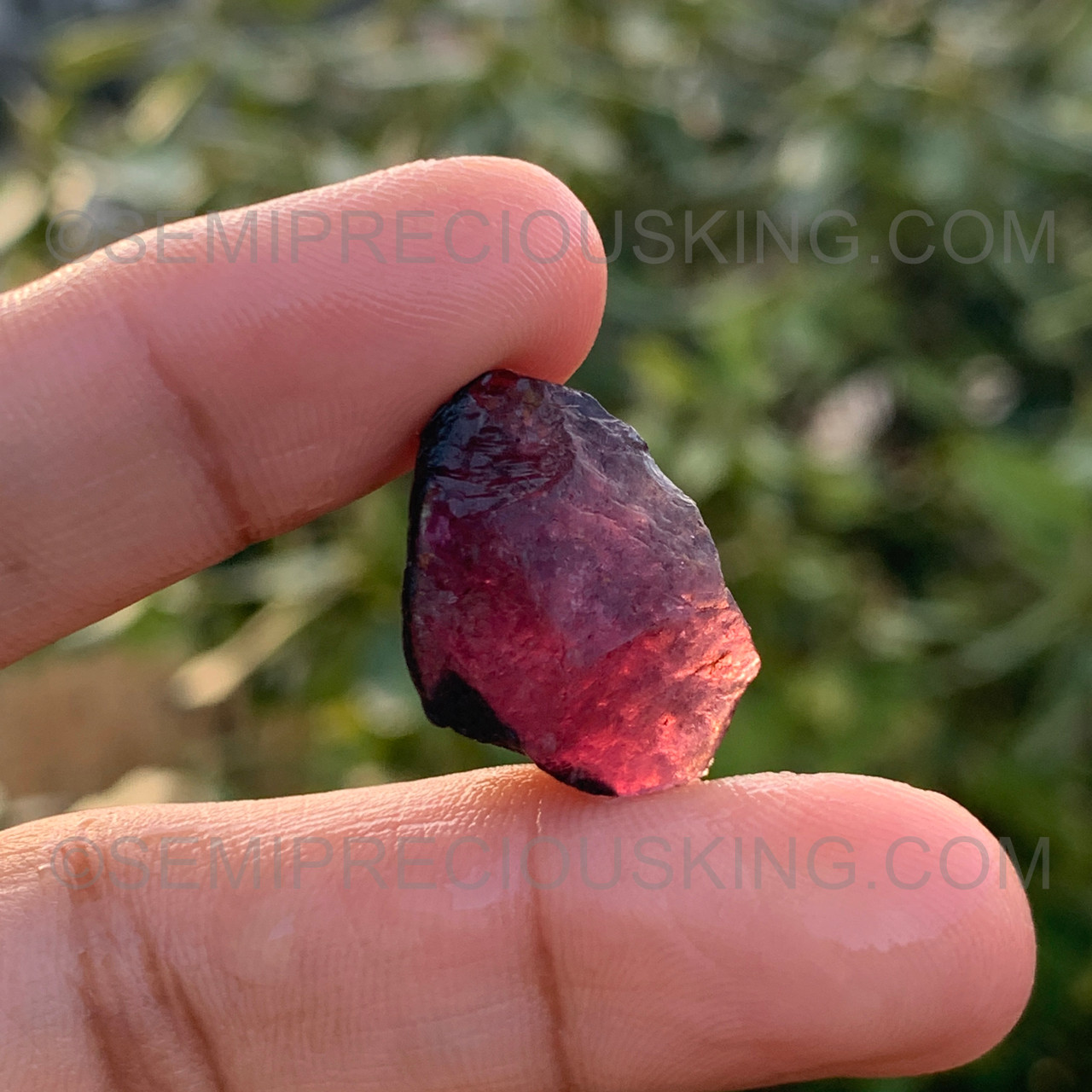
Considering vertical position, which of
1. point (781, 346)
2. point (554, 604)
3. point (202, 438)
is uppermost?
point (202, 438)

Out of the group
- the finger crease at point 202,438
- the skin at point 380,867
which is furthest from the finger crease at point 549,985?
the finger crease at point 202,438

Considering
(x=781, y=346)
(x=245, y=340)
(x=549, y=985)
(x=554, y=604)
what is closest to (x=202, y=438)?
(x=245, y=340)

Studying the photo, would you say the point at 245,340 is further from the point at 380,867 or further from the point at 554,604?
the point at 380,867

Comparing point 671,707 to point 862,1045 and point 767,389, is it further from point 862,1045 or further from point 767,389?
point 767,389

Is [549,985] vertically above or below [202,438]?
below

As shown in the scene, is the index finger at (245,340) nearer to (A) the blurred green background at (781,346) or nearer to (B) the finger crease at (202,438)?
(B) the finger crease at (202,438)

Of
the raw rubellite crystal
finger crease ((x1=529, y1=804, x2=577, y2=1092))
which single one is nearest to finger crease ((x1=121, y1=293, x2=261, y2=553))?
the raw rubellite crystal

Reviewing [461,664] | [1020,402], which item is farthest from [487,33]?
[461,664]
